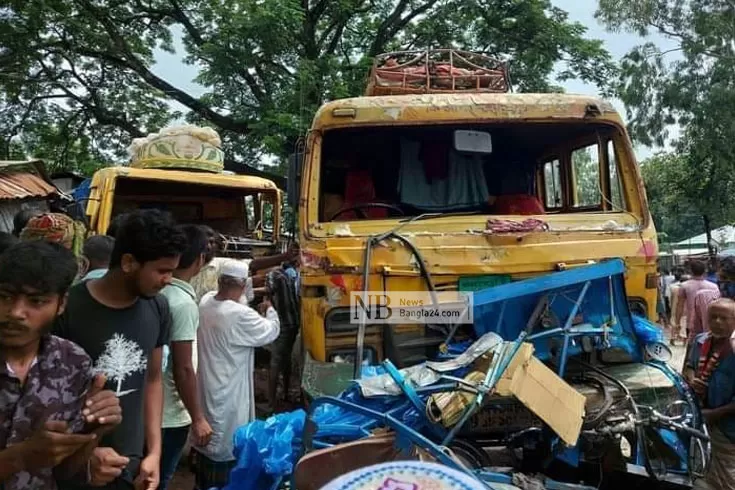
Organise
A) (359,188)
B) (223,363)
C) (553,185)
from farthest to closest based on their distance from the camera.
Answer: (553,185), (359,188), (223,363)

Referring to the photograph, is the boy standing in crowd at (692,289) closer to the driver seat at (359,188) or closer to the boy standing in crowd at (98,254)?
the driver seat at (359,188)

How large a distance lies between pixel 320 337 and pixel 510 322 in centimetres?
108

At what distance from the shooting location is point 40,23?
13.8 meters

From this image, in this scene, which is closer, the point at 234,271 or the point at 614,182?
the point at 234,271

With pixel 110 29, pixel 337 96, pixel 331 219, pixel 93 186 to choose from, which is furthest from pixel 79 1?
pixel 331 219

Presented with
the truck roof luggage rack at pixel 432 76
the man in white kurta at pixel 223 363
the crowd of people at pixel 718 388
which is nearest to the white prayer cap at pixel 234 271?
the man in white kurta at pixel 223 363

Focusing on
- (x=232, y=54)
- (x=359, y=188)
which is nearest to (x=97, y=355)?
(x=359, y=188)

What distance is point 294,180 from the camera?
175 inches

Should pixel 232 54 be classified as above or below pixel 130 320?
above

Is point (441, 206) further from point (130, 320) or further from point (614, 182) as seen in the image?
point (130, 320)

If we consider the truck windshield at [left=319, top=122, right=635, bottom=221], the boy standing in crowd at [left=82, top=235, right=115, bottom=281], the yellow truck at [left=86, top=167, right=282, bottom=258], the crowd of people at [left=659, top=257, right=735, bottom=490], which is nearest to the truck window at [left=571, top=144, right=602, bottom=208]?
the truck windshield at [left=319, top=122, right=635, bottom=221]

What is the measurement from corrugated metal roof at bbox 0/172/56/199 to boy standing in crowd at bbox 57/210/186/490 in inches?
230

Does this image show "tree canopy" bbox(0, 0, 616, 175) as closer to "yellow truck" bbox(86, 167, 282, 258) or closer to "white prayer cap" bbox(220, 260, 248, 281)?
"yellow truck" bbox(86, 167, 282, 258)

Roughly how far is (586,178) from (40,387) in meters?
4.29
